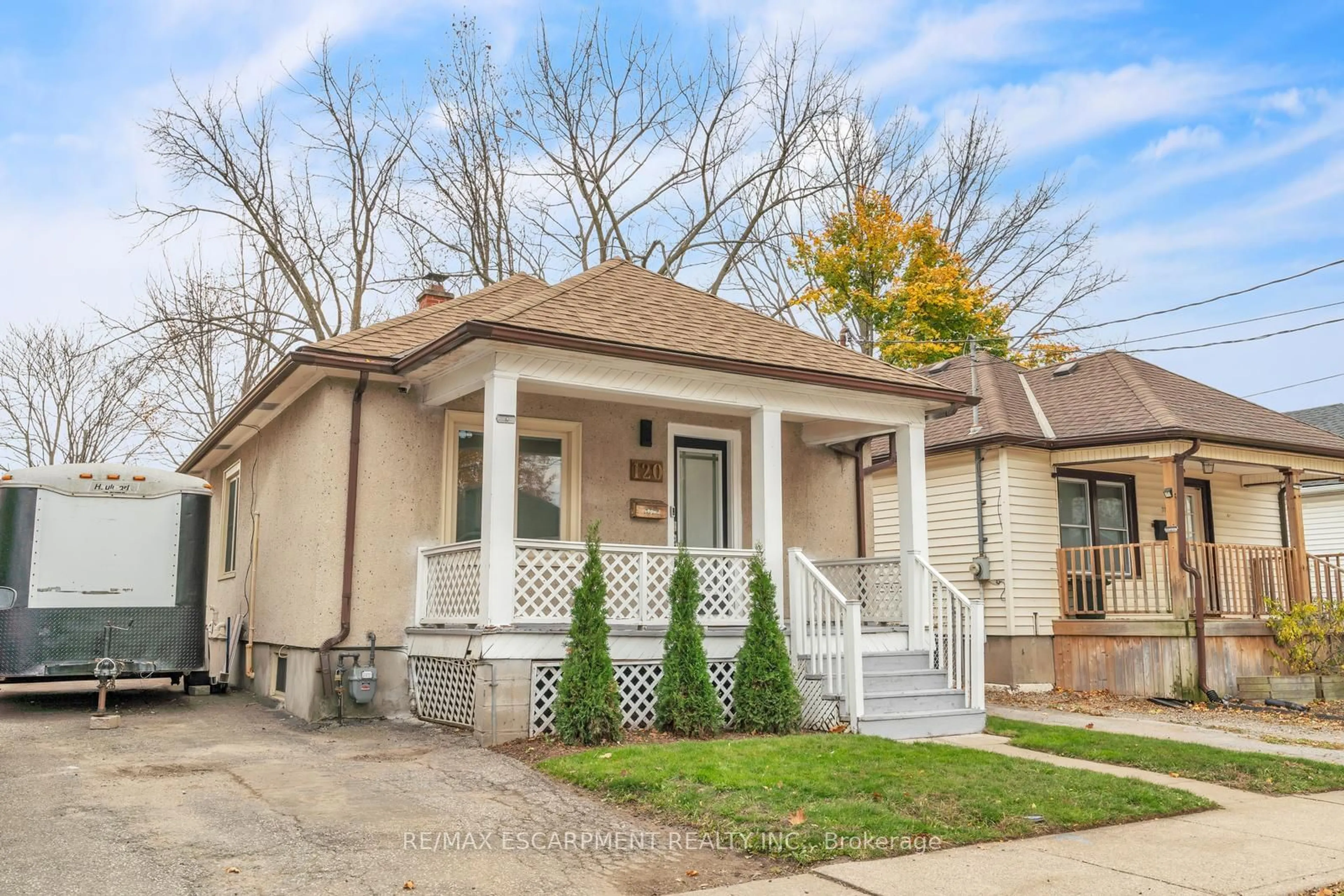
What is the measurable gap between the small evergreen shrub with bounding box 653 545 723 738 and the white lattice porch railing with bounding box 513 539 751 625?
0.35 meters

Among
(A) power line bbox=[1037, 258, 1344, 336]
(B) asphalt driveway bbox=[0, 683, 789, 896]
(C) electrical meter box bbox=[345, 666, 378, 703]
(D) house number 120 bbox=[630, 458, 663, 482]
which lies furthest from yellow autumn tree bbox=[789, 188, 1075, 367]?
(B) asphalt driveway bbox=[0, 683, 789, 896]

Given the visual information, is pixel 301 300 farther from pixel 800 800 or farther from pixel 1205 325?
pixel 800 800

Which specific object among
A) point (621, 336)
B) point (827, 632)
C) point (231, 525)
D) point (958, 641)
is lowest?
point (958, 641)

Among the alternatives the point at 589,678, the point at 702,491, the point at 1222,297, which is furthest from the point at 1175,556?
the point at 589,678

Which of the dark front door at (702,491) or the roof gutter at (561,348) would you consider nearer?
the roof gutter at (561,348)

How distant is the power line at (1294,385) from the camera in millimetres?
27672

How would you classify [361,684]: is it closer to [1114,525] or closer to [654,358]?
[654,358]

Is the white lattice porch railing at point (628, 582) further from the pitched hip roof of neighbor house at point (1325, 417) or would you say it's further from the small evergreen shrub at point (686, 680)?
the pitched hip roof of neighbor house at point (1325, 417)

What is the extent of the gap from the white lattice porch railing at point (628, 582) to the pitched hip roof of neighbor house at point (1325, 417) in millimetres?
20051

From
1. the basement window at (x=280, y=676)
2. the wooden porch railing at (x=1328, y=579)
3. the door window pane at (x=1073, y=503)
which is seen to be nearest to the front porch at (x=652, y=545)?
the basement window at (x=280, y=676)

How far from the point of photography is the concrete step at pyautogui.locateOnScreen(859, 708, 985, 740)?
30.5 feet

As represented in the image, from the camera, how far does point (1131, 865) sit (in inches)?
211

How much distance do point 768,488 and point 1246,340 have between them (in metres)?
13.3

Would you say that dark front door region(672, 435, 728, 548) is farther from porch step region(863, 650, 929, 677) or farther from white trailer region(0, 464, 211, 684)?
white trailer region(0, 464, 211, 684)
